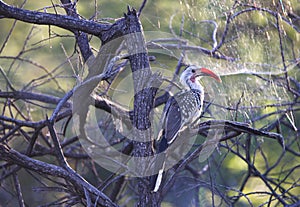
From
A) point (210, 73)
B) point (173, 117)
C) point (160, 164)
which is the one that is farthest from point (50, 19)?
point (210, 73)

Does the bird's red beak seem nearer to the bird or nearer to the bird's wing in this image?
the bird

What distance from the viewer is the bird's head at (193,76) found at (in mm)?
3648

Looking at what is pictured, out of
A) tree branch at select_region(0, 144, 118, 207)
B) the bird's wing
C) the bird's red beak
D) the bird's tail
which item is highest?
the bird's red beak

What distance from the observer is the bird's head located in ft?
12.0

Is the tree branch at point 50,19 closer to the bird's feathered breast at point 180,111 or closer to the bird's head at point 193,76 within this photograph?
the bird's feathered breast at point 180,111

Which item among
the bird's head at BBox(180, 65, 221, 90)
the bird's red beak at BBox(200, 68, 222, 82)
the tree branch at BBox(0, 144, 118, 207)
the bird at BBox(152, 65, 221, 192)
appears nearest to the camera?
the tree branch at BBox(0, 144, 118, 207)

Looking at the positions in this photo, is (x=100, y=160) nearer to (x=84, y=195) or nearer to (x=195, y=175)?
(x=195, y=175)

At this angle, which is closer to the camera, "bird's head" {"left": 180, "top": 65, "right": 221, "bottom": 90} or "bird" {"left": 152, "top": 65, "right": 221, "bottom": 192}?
"bird" {"left": 152, "top": 65, "right": 221, "bottom": 192}

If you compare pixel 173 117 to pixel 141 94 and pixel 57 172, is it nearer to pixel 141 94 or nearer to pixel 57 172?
pixel 141 94

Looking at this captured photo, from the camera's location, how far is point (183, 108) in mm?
3330

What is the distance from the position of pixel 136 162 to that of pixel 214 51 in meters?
1.10

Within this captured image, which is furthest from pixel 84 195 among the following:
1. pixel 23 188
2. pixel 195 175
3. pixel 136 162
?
pixel 23 188

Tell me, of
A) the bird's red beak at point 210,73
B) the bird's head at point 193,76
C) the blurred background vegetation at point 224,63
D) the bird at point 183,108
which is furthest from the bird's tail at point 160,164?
the bird's head at point 193,76

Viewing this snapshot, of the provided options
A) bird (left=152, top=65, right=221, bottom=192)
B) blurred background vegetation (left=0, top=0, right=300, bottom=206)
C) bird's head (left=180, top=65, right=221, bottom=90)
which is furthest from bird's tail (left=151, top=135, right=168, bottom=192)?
bird's head (left=180, top=65, right=221, bottom=90)
